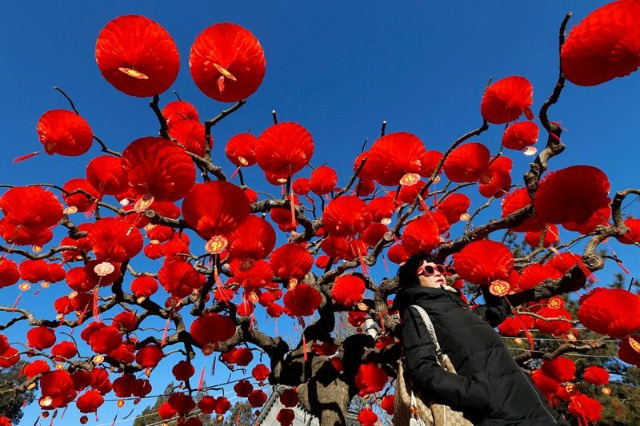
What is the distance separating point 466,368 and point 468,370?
0.7 inches

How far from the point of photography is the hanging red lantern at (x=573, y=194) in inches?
94.3

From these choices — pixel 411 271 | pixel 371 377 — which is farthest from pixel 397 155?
pixel 371 377

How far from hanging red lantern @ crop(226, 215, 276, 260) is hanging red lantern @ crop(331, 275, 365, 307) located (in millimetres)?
1982

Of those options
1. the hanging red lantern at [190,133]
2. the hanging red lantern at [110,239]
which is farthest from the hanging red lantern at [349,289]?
the hanging red lantern at [110,239]

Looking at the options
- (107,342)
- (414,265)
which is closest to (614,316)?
(414,265)

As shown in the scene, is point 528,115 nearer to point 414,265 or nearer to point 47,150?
point 414,265

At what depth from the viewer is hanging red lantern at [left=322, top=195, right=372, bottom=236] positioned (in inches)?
139

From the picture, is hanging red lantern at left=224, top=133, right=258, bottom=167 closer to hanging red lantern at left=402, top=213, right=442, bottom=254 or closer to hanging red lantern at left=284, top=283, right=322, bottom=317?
hanging red lantern at left=284, top=283, right=322, bottom=317

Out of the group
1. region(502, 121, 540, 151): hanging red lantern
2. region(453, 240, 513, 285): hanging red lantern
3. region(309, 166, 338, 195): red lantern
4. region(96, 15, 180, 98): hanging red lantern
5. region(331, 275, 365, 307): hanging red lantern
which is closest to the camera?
region(96, 15, 180, 98): hanging red lantern

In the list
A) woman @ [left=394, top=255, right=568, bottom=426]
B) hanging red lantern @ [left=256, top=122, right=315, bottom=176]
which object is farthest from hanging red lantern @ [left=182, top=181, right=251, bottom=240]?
woman @ [left=394, top=255, right=568, bottom=426]

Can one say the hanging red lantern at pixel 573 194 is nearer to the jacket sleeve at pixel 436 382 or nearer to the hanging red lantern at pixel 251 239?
the jacket sleeve at pixel 436 382

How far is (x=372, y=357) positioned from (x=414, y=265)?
2263 mm

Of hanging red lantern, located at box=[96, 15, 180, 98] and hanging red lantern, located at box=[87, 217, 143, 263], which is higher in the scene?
A: hanging red lantern, located at box=[96, 15, 180, 98]

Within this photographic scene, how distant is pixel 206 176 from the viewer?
317 cm
